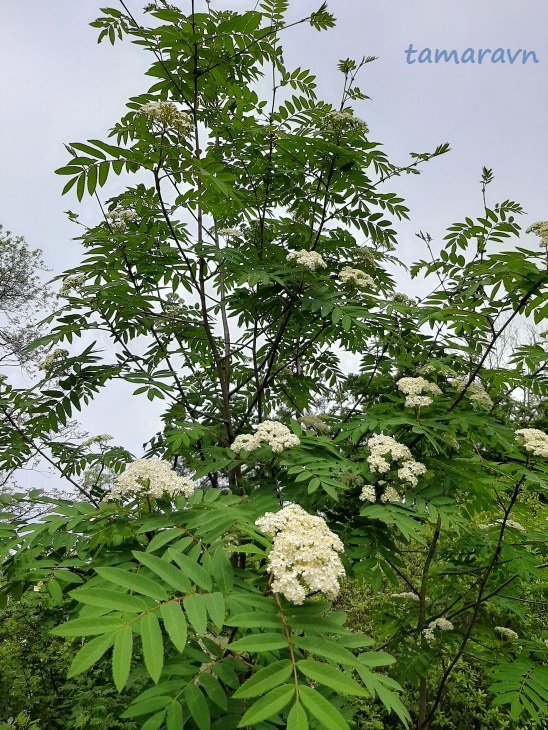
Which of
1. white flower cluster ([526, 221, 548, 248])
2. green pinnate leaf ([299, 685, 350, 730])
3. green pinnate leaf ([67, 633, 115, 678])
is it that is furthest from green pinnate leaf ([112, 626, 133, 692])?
white flower cluster ([526, 221, 548, 248])

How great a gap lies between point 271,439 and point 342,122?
2.18 m

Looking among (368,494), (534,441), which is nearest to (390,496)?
(368,494)

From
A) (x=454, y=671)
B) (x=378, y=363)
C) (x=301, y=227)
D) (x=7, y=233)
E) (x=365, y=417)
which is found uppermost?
(x=7, y=233)

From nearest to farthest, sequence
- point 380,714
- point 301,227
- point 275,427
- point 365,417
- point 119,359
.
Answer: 1. point 275,427
2. point 365,417
3. point 119,359
4. point 301,227
5. point 380,714

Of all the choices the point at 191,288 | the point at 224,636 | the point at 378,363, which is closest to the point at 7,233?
the point at 191,288

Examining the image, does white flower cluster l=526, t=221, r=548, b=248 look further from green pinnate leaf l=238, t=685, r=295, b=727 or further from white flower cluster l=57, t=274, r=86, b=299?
A: white flower cluster l=57, t=274, r=86, b=299

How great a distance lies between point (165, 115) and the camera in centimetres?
246

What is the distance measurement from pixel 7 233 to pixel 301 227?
40.6 ft

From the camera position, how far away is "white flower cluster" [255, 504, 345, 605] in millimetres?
1255

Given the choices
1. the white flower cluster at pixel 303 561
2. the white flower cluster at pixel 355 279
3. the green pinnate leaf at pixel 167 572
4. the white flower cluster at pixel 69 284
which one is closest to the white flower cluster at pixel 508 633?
the white flower cluster at pixel 355 279

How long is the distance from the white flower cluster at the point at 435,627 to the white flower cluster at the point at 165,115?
346cm

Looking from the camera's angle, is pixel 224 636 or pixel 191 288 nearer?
pixel 224 636

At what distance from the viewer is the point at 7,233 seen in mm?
12828

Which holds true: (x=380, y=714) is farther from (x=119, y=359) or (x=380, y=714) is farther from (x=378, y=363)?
(x=119, y=359)
